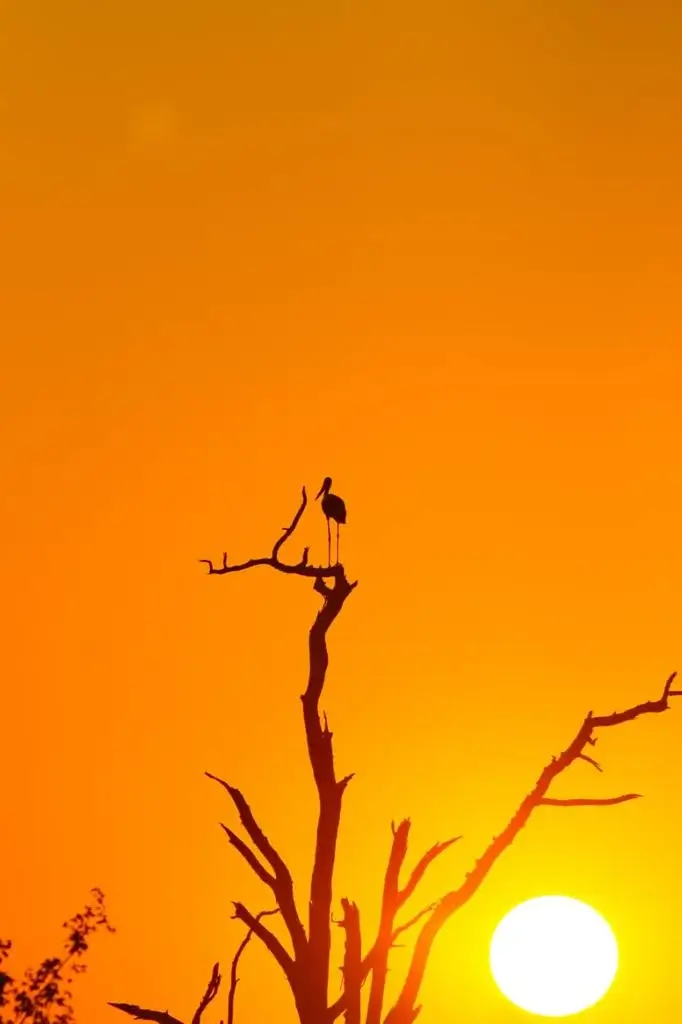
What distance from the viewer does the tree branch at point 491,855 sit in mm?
8234

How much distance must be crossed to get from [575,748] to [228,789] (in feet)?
7.69

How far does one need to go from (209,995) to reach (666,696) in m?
3.71

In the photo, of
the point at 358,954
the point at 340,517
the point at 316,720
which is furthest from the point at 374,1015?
the point at 340,517

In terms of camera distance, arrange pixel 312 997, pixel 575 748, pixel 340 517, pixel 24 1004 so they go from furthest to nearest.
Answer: pixel 24 1004 → pixel 340 517 → pixel 575 748 → pixel 312 997

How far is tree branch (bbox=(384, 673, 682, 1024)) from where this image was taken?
324 inches

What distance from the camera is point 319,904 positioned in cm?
830

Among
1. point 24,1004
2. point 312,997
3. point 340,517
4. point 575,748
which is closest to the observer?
point 312,997

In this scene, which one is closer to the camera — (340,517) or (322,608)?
(322,608)

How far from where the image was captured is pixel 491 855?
27.9 ft

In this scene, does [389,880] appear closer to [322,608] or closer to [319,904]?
[319,904]

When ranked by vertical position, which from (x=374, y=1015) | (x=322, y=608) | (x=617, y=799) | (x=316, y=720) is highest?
(x=322, y=608)

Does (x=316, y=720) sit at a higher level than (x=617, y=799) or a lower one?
higher

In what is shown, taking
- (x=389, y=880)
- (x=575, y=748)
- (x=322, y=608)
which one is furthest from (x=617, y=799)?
(x=322, y=608)

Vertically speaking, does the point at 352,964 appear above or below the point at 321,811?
below
